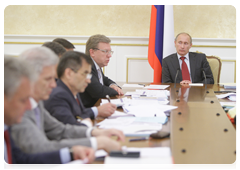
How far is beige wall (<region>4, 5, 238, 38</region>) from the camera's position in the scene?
5.29 meters

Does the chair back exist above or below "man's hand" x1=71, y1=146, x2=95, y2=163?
above

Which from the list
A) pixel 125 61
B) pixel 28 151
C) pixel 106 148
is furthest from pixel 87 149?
pixel 125 61

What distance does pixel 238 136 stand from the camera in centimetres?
152

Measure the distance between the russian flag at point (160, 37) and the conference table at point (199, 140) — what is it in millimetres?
2784

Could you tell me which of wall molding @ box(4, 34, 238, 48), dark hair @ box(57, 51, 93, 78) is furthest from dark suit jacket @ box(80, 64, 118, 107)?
wall molding @ box(4, 34, 238, 48)

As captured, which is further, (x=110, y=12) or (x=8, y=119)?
(x=110, y=12)

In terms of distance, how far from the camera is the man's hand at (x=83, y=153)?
1.15 meters

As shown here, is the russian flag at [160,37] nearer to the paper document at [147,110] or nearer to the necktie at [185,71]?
the necktie at [185,71]

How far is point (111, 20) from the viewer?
5516 millimetres

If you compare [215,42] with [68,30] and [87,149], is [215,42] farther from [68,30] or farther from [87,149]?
[87,149]

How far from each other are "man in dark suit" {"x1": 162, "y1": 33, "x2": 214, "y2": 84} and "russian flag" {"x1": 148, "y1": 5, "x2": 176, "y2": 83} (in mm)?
565

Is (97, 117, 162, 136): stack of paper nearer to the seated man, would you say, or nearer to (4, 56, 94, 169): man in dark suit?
the seated man

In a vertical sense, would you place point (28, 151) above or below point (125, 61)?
below

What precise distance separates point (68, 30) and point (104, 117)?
154 inches
